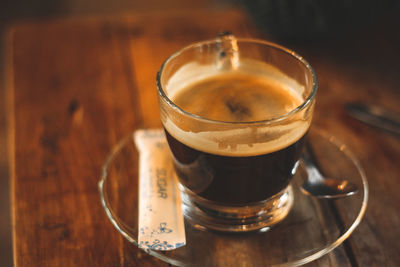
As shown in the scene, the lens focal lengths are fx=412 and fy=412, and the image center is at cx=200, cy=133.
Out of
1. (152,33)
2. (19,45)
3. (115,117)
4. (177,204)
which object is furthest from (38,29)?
(177,204)

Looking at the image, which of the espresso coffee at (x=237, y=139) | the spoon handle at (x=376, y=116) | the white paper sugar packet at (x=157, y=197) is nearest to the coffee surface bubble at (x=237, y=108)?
the espresso coffee at (x=237, y=139)

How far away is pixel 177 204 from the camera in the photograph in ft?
1.75

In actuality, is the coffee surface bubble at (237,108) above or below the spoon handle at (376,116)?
above

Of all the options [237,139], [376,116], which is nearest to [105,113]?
[237,139]

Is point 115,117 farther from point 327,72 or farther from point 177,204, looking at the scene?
point 327,72

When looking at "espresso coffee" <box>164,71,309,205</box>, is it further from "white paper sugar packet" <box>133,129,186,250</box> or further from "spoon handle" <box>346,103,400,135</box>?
"spoon handle" <box>346,103,400,135</box>

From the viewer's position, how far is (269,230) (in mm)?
505

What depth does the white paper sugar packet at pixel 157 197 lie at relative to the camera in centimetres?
48

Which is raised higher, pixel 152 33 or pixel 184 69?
pixel 184 69

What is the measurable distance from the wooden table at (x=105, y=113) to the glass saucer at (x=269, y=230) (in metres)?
0.02

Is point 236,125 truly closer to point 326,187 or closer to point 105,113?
point 326,187

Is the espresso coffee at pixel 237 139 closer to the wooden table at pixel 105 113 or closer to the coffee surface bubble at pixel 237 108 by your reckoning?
the coffee surface bubble at pixel 237 108

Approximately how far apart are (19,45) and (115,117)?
1.08ft

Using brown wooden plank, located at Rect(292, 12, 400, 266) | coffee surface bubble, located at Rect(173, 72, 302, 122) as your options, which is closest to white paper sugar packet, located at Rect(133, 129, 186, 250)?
coffee surface bubble, located at Rect(173, 72, 302, 122)
